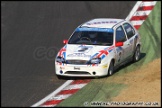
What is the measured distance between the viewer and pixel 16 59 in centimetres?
1922

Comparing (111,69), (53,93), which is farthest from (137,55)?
(53,93)

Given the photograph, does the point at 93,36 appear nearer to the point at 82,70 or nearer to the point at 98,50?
the point at 98,50

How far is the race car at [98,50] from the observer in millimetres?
16547

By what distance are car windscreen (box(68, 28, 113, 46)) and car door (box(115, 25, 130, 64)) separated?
31 cm

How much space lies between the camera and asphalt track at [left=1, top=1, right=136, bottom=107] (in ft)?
52.9

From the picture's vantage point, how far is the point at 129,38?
18.6 metres

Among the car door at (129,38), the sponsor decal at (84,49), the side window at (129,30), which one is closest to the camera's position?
the sponsor decal at (84,49)

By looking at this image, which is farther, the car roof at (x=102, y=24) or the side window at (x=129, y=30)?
the side window at (x=129, y=30)

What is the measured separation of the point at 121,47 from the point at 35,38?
5218mm

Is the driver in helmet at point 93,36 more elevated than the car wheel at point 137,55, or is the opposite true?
the driver in helmet at point 93,36

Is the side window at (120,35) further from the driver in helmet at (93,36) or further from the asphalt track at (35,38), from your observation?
the asphalt track at (35,38)

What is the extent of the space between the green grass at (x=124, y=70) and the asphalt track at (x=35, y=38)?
1088mm

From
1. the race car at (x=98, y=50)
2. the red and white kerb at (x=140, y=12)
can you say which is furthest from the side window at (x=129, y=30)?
the red and white kerb at (x=140, y=12)

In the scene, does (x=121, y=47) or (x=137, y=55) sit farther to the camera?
(x=137, y=55)
